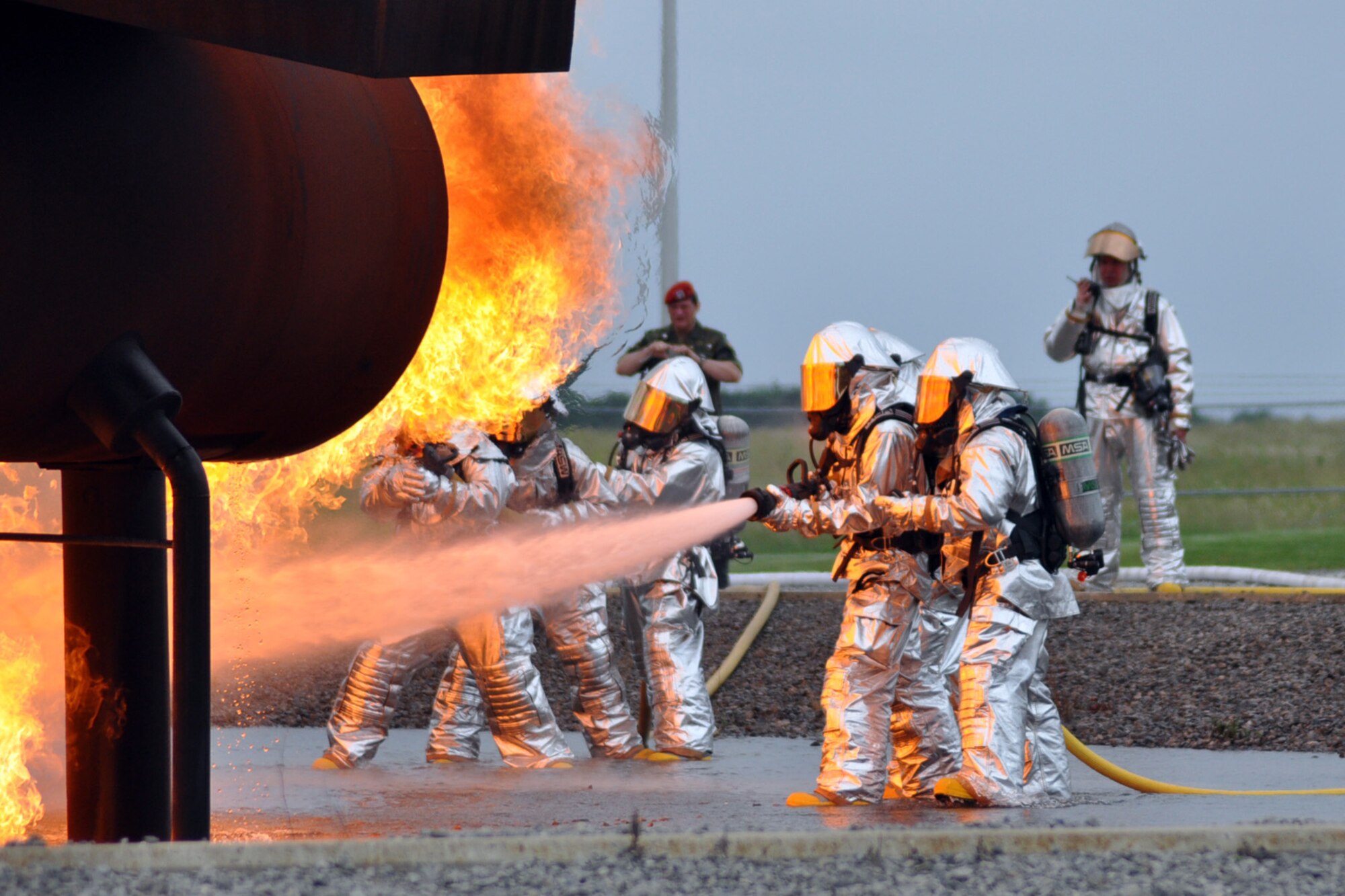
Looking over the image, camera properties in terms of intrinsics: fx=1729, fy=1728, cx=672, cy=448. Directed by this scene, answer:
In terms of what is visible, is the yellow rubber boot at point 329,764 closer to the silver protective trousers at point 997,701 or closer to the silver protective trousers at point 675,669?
the silver protective trousers at point 675,669

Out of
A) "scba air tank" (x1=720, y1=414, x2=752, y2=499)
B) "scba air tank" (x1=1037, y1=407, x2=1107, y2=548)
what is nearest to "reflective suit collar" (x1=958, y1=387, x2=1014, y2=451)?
"scba air tank" (x1=1037, y1=407, x2=1107, y2=548)

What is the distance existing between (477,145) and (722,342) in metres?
5.01

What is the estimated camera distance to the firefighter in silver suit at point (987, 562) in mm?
5641

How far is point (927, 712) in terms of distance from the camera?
627cm

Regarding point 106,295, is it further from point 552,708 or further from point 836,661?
point 552,708

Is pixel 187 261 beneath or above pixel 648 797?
above

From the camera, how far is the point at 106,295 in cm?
398

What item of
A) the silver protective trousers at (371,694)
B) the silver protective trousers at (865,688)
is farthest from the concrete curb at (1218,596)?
the silver protective trousers at (371,694)

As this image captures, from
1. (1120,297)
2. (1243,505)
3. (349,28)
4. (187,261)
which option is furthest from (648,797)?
(1243,505)

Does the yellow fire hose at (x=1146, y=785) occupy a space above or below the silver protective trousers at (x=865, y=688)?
below

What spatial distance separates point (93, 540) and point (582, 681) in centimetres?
329

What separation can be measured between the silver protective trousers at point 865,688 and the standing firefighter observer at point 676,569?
140cm

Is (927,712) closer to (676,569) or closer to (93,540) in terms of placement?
(676,569)

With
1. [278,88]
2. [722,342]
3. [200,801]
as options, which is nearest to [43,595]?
[200,801]
